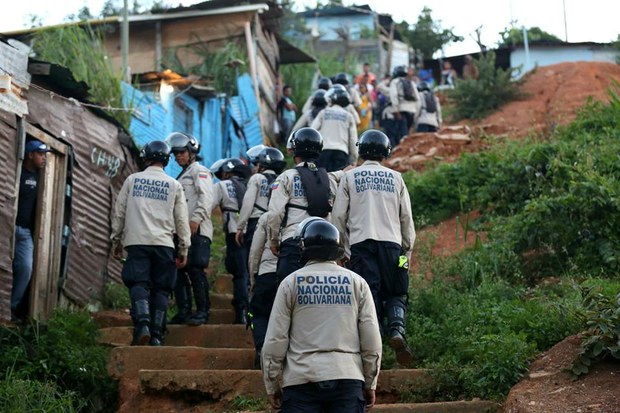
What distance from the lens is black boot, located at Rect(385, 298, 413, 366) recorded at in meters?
8.32

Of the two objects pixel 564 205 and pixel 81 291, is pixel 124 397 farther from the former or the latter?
pixel 564 205

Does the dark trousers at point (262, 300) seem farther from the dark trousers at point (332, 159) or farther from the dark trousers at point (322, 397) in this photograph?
the dark trousers at point (332, 159)

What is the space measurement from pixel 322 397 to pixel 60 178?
619 centimetres

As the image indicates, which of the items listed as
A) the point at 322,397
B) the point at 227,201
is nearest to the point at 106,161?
the point at 227,201

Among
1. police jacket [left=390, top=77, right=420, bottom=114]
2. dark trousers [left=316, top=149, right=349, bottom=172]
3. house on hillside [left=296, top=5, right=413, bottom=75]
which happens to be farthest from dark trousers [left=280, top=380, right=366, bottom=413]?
house on hillside [left=296, top=5, right=413, bottom=75]

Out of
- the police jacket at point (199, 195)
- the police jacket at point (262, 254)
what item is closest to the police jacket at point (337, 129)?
the police jacket at point (199, 195)

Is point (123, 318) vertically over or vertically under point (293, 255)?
under

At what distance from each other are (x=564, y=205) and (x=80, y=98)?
558 centimetres

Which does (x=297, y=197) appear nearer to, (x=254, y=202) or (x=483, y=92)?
(x=254, y=202)

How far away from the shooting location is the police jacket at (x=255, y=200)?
10.3 metres

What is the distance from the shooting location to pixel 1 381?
8781mm

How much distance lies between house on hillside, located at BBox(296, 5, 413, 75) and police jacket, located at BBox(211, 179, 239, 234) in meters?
20.2

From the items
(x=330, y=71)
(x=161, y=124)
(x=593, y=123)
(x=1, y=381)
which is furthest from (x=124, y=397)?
(x=330, y=71)

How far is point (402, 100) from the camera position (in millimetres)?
18984
